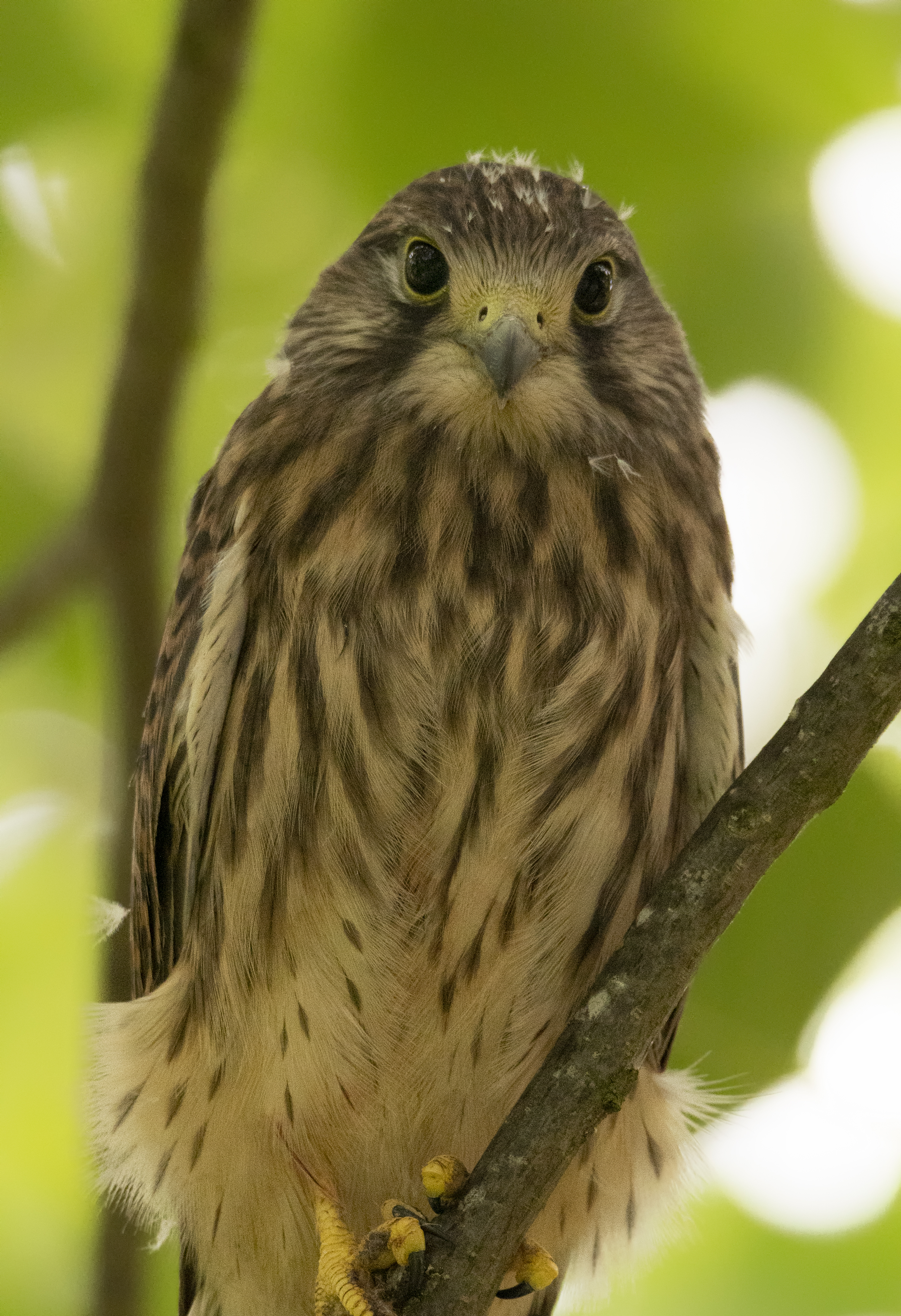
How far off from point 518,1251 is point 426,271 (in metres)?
1.77

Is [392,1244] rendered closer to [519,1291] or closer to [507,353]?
[519,1291]

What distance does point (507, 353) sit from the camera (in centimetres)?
275

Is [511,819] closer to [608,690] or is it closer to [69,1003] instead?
[608,690]

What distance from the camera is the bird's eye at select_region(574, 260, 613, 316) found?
3082 mm

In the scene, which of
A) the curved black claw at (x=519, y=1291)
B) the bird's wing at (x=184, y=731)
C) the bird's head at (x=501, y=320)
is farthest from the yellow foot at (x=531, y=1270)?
the bird's head at (x=501, y=320)

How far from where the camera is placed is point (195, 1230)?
10.8 ft

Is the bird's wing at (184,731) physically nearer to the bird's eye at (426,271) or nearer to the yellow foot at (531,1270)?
the bird's eye at (426,271)

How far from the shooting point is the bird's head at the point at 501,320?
288 centimetres

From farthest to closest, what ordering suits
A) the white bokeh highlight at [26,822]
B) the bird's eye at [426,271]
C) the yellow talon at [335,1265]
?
the white bokeh highlight at [26,822] → the bird's eye at [426,271] → the yellow talon at [335,1265]

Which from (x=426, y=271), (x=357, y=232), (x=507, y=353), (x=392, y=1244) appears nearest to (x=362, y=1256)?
(x=392, y=1244)

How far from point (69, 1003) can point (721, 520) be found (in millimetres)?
1924

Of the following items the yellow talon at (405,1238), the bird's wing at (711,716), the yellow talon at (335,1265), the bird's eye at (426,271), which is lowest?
the yellow talon at (335,1265)

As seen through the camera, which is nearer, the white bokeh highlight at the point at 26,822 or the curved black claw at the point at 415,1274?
the curved black claw at the point at 415,1274

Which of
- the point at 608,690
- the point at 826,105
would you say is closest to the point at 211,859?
the point at 608,690
